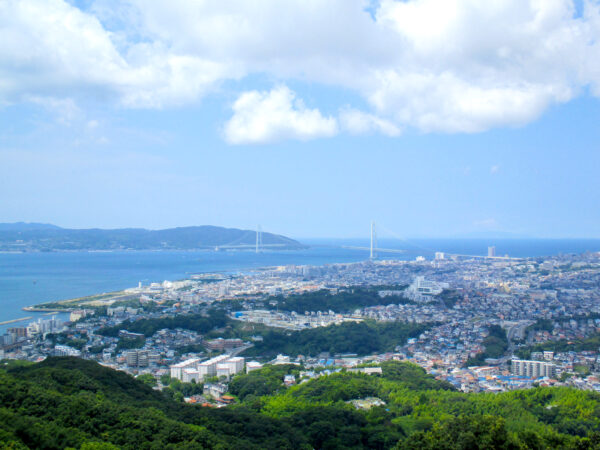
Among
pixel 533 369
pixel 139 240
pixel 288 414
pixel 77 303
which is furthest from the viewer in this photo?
pixel 139 240

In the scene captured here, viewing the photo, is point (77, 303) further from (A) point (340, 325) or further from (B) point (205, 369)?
(B) point (205, 369)

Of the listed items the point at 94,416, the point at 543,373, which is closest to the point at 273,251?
the point at 543,373

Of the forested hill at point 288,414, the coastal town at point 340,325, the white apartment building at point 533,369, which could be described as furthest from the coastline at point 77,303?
the white apartment building at point 533,369

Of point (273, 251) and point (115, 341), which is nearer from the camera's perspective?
point (115, 341)

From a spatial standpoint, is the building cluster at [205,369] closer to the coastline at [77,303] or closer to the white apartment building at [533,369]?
the white apartment building at [533,369]

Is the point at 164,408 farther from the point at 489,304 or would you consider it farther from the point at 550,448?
the point at 489,304

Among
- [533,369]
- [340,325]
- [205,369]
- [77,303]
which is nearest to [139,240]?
[77,303]
